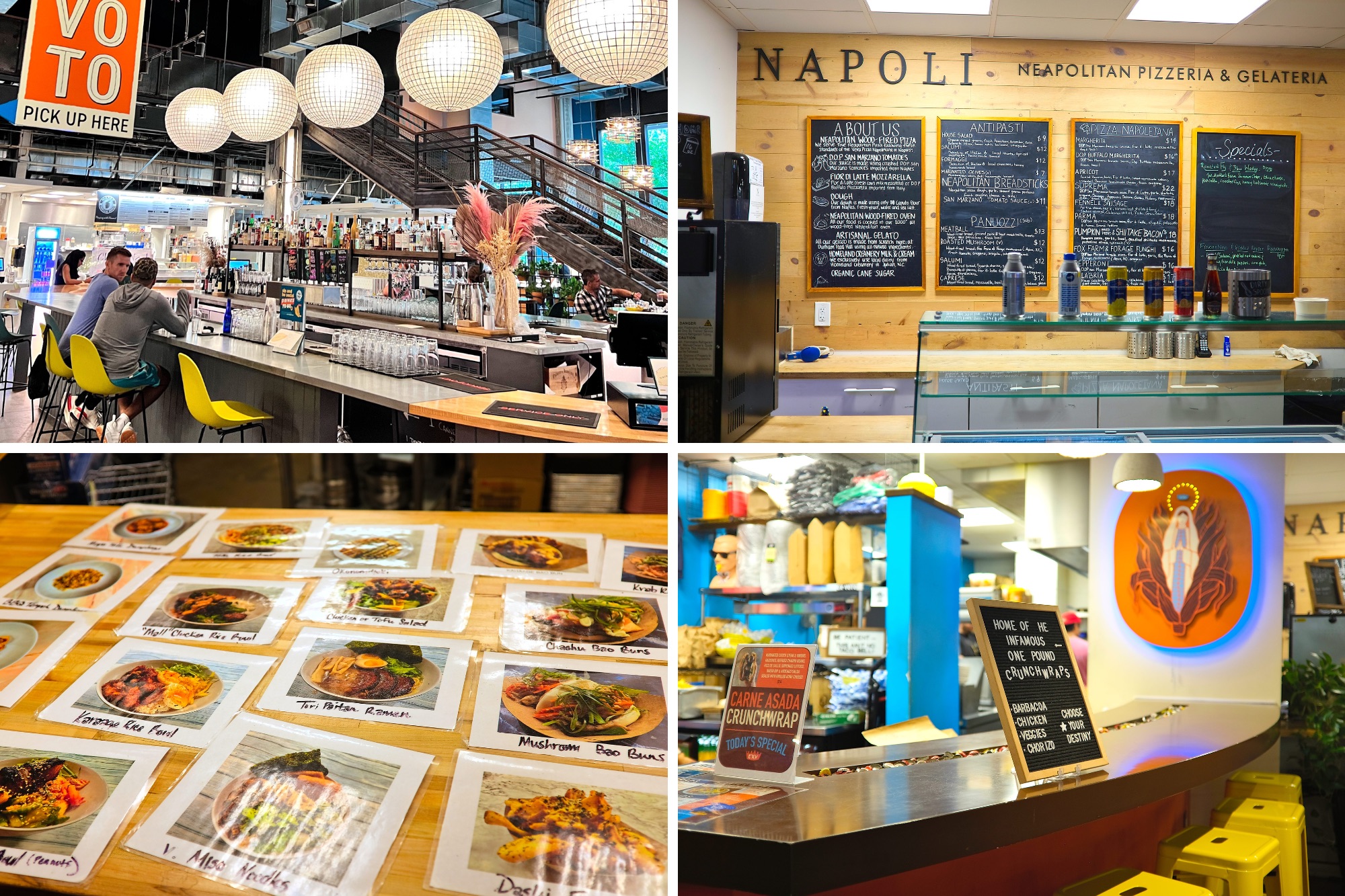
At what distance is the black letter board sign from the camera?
4.99 ft

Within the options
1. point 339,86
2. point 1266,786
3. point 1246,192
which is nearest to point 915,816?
point 339,86

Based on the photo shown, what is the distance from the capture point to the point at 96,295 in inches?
75.2

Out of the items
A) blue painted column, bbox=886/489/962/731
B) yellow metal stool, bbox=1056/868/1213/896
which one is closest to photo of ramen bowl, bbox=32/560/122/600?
yellow metal stool, bbox=1056/868/1213/896

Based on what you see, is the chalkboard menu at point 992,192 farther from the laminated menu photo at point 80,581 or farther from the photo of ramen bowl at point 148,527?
the laminated menu photo at point 80,581

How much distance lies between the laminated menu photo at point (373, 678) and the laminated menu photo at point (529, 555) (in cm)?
25

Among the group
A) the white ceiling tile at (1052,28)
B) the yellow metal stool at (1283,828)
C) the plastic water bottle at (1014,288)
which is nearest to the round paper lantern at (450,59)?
the plastic water bottle at (1014,288)

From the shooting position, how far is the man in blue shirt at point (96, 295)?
1.91 metres

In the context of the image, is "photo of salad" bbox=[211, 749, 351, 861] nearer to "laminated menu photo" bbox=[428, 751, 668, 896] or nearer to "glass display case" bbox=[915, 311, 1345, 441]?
"laminated menu photo" bbox=[428, 751, 668, 896]

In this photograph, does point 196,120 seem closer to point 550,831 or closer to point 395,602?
point 395,602

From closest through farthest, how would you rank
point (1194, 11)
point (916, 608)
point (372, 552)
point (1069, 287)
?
point (372, 552) < point (1069, 287) < point (916, 608) < point (1194, 11)

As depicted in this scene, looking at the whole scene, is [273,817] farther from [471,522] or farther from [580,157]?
[580,157]

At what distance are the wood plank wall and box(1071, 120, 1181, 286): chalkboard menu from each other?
0.05 metres

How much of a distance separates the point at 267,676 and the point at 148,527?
2.26 ft

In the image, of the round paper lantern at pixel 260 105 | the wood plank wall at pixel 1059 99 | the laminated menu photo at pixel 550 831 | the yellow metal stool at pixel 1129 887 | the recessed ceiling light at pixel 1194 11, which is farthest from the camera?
the wood plank wall at pixel 1059 99
